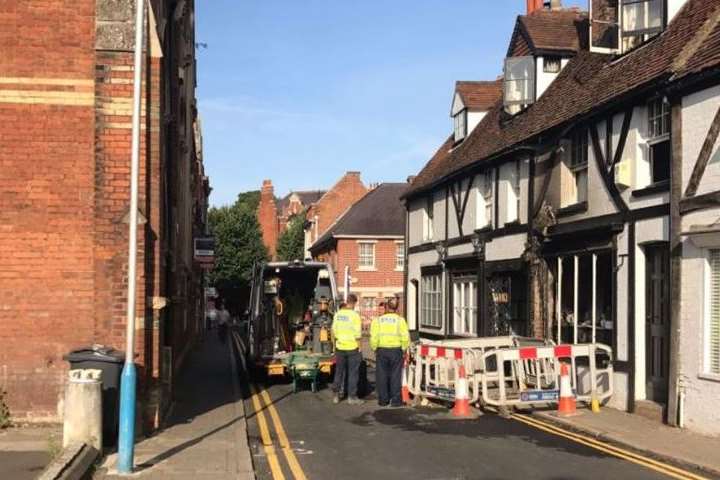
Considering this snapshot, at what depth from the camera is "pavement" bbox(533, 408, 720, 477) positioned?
940 centimetres

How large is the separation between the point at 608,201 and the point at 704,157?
3.06m

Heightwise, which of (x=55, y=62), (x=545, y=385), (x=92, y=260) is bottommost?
(x=545, y=385)

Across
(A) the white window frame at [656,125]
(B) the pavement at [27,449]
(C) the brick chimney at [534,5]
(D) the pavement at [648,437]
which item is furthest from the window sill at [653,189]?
(C) the brick chimney at [534,5]

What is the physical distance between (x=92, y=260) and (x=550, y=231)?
30.5ft

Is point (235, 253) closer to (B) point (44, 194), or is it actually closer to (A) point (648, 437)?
(B) point (44, 194)

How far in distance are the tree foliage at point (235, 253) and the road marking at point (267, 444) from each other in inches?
1997

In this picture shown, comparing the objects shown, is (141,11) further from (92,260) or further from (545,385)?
(545,385)

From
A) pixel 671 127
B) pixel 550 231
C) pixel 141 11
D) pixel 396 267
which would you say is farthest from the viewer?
pixel 396 267

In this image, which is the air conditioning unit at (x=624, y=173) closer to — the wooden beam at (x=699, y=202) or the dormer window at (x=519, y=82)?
the wooden beam at (x=699, y=202)

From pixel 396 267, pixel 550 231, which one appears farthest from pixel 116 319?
pixel 396 267

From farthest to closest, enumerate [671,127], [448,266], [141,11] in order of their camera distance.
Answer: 1. [448,266]
2. [671,127]
3. [141,11]

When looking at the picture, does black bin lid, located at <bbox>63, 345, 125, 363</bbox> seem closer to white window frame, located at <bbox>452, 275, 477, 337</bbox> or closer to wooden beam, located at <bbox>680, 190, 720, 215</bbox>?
wooden beam, located at <bbox>680, 190, 720, 215</bbox>

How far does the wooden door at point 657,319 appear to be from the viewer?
12.6m

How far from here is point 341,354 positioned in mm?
14734
